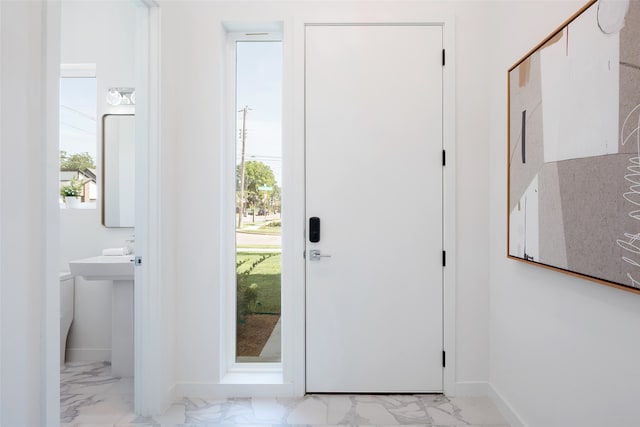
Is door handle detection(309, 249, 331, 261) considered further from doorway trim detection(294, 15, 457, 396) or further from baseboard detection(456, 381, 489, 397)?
baseboard detection(456, 381, 489, 397)

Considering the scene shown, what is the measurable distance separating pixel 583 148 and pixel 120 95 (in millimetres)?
2843

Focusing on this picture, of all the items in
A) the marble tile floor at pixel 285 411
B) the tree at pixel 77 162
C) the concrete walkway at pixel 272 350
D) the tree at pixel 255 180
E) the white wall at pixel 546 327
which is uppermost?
the tree at pixel 77 162

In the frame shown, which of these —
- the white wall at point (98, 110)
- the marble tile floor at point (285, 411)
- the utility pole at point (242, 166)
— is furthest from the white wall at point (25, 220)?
the white wall at point (98, 110)

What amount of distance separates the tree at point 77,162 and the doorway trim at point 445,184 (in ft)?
5.70

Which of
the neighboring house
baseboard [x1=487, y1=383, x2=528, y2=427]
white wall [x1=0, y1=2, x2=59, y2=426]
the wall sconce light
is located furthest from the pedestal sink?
baseboard [x1=487, y1=383, x2=528, y2=427]

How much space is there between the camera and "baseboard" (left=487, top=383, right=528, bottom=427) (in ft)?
6.36

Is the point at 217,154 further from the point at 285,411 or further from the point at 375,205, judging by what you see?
the point at 285,411

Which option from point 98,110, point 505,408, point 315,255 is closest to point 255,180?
point 315,255

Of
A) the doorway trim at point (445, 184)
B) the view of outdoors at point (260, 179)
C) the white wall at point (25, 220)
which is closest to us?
the white wall at point (25, 220)

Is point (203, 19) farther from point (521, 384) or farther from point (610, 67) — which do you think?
point (521, 384)

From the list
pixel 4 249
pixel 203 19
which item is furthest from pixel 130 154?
pixel 4 249

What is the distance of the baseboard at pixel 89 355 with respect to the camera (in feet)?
9.25

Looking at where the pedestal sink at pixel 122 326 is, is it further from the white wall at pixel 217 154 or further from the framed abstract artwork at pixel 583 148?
the framed abstract artwork at pixel 583 148

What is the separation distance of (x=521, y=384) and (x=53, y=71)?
242cm
